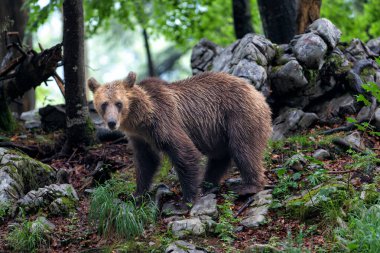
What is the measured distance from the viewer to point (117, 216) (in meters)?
6.80

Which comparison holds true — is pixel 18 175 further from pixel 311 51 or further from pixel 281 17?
pixel 281 17

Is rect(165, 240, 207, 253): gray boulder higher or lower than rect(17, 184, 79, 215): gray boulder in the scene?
lower

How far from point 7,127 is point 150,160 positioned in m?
4.36

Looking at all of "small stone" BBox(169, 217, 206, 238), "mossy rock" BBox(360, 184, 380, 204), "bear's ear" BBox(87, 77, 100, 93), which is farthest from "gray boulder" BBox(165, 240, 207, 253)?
"bear's ear" BBox(87, 77, 100, 93)

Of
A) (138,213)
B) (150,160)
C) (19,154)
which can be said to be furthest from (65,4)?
(138,213)

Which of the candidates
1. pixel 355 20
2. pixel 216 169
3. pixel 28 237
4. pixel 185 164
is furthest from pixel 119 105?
pixel 355 20

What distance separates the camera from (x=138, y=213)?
7.10m

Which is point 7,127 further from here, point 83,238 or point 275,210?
point 275,210

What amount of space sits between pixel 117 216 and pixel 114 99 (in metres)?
1.73

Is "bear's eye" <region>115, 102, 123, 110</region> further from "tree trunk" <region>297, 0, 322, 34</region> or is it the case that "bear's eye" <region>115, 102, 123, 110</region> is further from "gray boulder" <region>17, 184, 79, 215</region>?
"tree trunk" <region>297, 0, 322, 34</region>

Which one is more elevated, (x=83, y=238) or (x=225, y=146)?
(x=225, y=146)

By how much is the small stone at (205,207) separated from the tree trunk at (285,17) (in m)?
5.31

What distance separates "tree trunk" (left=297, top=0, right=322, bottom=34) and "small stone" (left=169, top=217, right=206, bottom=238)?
6047 mm

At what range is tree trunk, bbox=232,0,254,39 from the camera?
566 inches
